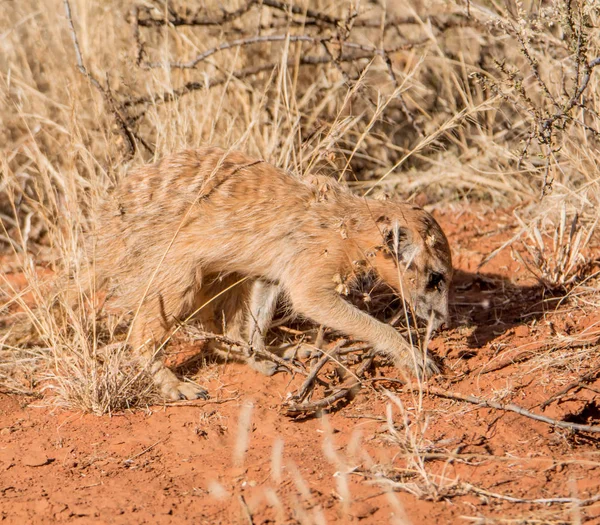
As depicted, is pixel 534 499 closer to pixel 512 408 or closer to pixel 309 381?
pixel 512 408

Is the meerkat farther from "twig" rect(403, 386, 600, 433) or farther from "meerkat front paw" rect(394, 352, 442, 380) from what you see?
"twig" rect(403, 386, 600, 433)

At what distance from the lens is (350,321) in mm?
4430

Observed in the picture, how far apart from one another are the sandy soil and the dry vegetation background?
0.58 m

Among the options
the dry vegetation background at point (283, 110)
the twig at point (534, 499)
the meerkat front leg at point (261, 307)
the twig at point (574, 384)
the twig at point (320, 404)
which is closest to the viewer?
the twig at point (534, 499)

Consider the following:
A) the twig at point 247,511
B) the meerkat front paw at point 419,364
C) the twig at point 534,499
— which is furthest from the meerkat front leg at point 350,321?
the twig at point 247,511

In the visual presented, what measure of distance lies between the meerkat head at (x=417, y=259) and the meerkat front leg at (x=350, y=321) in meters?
0.25

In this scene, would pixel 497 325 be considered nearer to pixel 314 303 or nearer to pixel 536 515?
pixel 314 303

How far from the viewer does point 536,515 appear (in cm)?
281

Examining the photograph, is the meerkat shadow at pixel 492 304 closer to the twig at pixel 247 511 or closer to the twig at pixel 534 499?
the twig at pixel 534 499

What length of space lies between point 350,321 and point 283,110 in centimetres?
232

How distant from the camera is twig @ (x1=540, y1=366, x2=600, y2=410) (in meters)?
3.71

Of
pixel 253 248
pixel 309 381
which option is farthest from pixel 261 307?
pixel 309 381

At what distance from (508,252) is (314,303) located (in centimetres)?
206

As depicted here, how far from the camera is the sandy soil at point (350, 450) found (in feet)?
10.0
